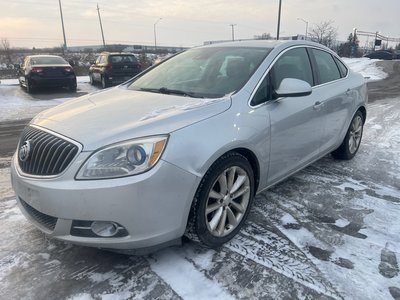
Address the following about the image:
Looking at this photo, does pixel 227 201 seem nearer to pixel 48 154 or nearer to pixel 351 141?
pixel 48 154

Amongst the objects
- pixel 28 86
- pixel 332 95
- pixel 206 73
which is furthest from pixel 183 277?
pixel 28 86

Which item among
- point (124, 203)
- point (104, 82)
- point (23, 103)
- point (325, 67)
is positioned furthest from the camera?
point (104, 82)

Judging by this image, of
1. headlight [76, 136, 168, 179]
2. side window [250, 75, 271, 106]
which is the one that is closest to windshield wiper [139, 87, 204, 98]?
side window [250, 75, 271, 106]

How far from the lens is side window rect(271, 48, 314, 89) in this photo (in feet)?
11.6

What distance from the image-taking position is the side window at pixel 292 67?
3.54 meters

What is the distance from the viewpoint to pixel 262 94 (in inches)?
130

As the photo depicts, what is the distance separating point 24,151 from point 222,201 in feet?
5.22

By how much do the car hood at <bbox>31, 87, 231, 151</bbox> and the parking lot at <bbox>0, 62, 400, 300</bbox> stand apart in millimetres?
990

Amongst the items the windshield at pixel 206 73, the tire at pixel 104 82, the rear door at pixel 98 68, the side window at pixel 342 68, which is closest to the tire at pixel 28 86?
the tire at pixel 104 82

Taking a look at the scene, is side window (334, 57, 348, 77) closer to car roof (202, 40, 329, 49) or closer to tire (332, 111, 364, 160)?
tire (332, 111, 364, 160)

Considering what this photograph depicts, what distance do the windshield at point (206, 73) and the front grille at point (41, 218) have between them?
154 cm

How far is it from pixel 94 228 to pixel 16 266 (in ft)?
2.76

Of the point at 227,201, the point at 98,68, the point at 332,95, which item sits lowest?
the point at 227,201

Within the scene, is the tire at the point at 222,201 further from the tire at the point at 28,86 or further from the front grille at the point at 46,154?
the tire at the point at 28,86
